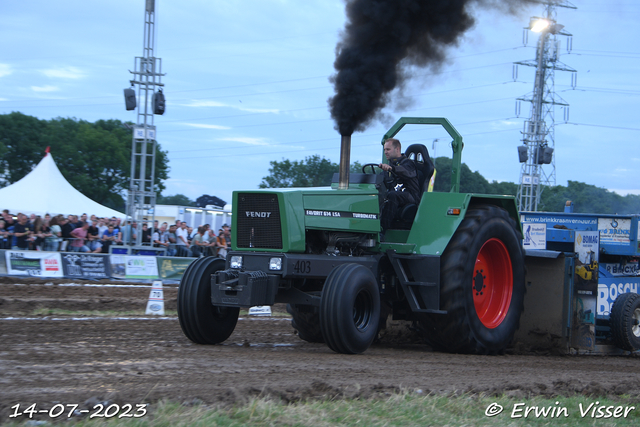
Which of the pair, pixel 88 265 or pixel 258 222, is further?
pixel 88 265

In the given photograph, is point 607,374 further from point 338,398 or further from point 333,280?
point 338,398

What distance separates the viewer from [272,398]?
446cm

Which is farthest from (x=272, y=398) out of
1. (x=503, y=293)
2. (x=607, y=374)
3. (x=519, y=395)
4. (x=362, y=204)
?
(x=503, y=293)

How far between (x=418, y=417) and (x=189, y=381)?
1648 millimetres

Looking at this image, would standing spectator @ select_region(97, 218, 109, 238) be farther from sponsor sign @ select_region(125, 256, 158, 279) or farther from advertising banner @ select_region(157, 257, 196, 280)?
advertising banner @ select_region(157, 257, 196, 280)

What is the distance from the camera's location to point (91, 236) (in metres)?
17.5

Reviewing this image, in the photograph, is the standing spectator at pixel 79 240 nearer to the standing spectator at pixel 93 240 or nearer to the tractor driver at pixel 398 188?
the standing spectator at pixel 93 240

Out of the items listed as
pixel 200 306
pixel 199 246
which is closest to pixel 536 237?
pixel 200 306

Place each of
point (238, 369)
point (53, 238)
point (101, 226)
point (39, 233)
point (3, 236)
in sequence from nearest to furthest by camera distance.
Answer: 1. point (238, 369)
2. point (3, 236)
3. point (39, 233)
4. point (53, 238)
5. point (101, 226)

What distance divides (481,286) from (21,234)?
39.5ft

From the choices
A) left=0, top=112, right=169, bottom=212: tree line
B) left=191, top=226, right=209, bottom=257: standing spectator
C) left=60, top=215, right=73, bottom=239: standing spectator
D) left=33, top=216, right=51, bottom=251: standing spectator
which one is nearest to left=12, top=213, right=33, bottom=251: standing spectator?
left=33, top=216, right=51, bottom=251: standing spectator

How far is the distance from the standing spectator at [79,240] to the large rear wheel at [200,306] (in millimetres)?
10990

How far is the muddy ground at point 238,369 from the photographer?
4535mm

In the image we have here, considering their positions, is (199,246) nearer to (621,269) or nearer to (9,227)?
(9,227)
